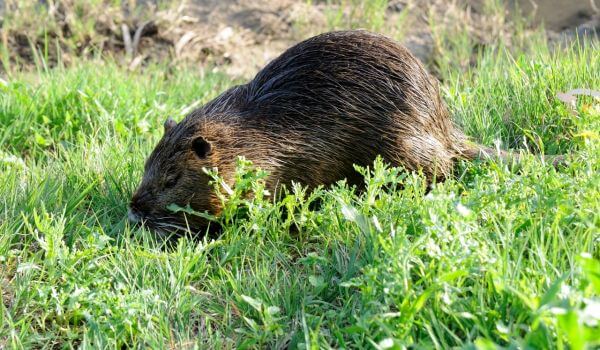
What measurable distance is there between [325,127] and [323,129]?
12mm

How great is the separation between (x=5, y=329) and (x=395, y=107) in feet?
5.77

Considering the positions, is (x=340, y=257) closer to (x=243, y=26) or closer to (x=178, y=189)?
(x=178, y=189)

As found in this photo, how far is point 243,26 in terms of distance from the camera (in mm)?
6070

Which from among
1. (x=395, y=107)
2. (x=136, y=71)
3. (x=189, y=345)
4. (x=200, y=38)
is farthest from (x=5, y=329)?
(x=200, y=38)

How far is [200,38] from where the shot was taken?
5.87 meters

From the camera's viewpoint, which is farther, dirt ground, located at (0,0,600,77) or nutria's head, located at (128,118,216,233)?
dirt ground, located at (0,0,600,77)

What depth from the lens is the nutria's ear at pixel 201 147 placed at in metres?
3.27

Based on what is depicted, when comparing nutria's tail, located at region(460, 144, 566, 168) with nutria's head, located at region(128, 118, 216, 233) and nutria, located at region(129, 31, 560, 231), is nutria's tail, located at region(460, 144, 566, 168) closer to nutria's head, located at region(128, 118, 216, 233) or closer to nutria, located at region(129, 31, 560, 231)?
nutria, located at region(129, 31, 560, 231)

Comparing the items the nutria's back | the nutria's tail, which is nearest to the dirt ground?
the nutria's back

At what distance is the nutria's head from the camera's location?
326 centimetres

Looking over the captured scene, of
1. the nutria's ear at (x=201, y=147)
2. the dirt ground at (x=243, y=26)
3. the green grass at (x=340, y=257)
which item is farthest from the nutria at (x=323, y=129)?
the dirt ground at (x=243, y=26)

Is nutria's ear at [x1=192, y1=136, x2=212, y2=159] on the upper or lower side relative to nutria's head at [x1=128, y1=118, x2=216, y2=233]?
upper

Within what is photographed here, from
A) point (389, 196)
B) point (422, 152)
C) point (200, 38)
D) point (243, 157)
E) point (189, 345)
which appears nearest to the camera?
point (189, 345)

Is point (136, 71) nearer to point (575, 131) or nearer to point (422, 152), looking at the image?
point (422, 152)
